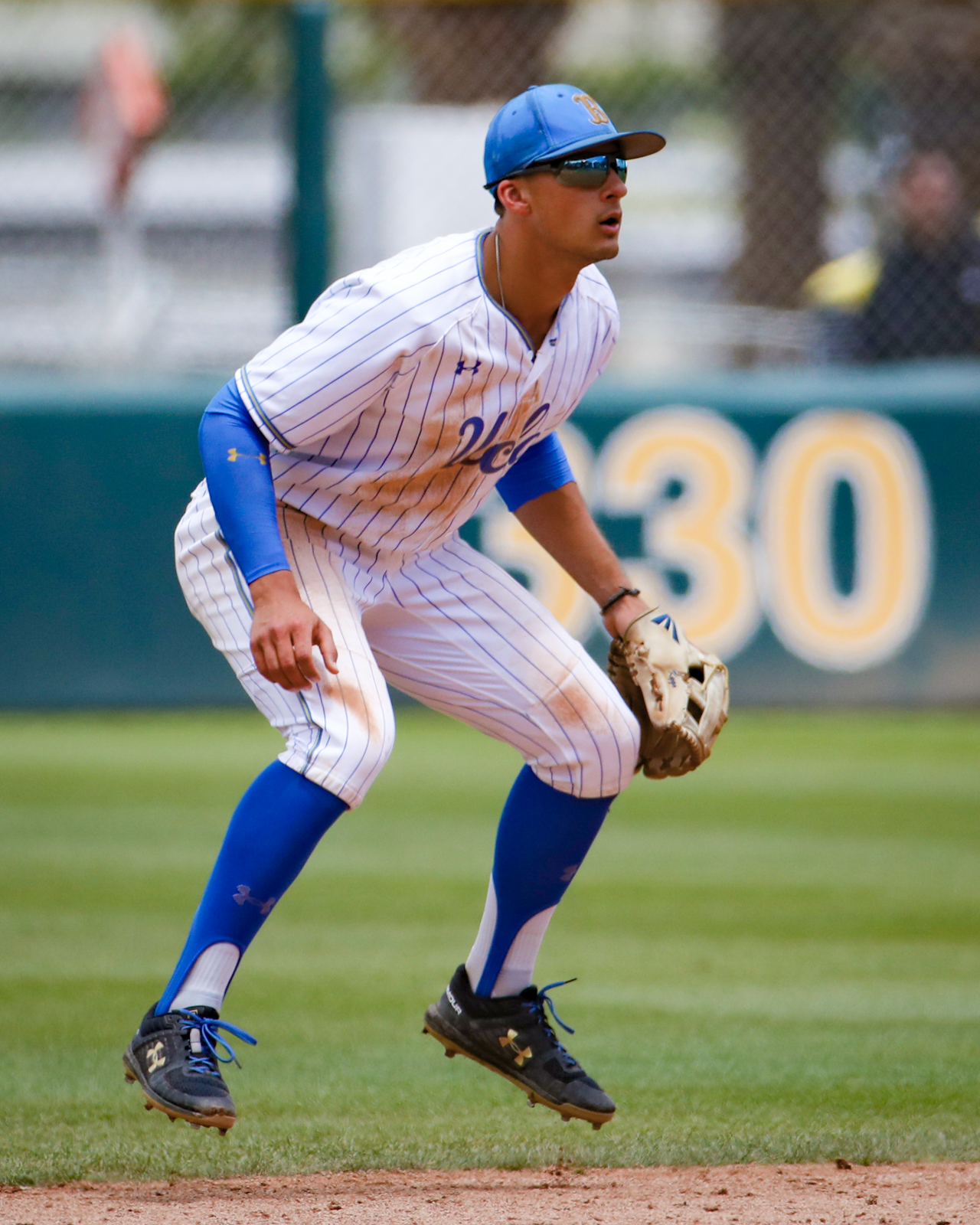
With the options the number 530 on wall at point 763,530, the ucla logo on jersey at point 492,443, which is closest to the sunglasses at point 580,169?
the ucla logo on jersey at point 492,443

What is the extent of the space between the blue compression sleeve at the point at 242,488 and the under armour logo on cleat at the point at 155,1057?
751 mm

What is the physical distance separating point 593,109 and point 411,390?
566 millimetres

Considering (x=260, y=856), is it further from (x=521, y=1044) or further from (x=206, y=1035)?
(x=521, y=1044)

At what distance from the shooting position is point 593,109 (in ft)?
9.77

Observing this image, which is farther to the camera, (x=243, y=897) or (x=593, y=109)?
(x=593, y=109)

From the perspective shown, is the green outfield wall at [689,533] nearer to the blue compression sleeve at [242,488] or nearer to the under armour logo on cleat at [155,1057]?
the blue compression sleeve at [242,488]

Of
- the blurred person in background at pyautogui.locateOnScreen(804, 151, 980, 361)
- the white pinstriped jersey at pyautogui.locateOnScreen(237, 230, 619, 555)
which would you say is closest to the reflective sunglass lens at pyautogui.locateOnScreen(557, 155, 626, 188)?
the white pinstriped jersey at pyautogui.locateOnScreen(237, 230, 619, 555)

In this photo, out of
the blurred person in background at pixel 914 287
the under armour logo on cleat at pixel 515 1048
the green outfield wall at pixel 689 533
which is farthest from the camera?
the blurred person in background at pixel 914 287

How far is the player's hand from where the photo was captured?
8.96 ft

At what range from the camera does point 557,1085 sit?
10.2ft

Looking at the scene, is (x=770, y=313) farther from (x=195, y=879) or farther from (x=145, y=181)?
(x=195, y=879)

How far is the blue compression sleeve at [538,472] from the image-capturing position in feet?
11.2

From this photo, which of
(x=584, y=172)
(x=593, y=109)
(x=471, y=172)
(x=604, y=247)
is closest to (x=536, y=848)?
(x=604, y=247)

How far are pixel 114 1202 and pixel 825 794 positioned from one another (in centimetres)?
427
